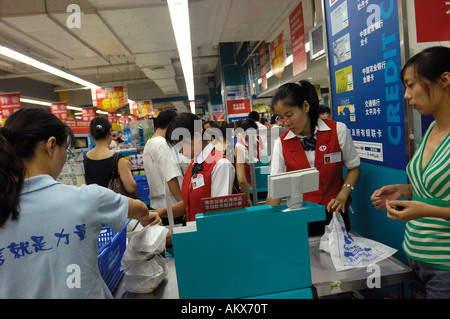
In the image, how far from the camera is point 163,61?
427 inches

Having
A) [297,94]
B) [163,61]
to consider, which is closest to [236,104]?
[163,61]

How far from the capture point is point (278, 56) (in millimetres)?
Result: 6832

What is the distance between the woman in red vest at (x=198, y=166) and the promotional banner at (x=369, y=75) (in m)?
0.99

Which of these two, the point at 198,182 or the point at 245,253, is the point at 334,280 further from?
the point at 198,182

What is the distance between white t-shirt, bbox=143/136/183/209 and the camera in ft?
11.0

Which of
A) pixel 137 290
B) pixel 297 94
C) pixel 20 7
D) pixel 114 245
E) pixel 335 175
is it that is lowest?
pixel 137 290

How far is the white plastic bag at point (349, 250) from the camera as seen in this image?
1.57m

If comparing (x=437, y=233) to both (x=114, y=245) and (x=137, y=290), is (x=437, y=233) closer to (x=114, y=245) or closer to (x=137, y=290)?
(x=137, y=290)

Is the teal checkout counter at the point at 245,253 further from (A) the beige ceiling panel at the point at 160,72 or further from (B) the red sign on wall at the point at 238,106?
(A) the beige ceiling panel at the point at 160,72

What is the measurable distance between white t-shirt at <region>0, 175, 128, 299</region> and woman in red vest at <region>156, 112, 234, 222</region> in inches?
36.1

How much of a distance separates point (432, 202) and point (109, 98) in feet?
40.5

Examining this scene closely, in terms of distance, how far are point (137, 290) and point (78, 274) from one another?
1.38ft

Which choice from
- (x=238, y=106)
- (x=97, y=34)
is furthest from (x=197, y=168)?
(x=238, y=106)
